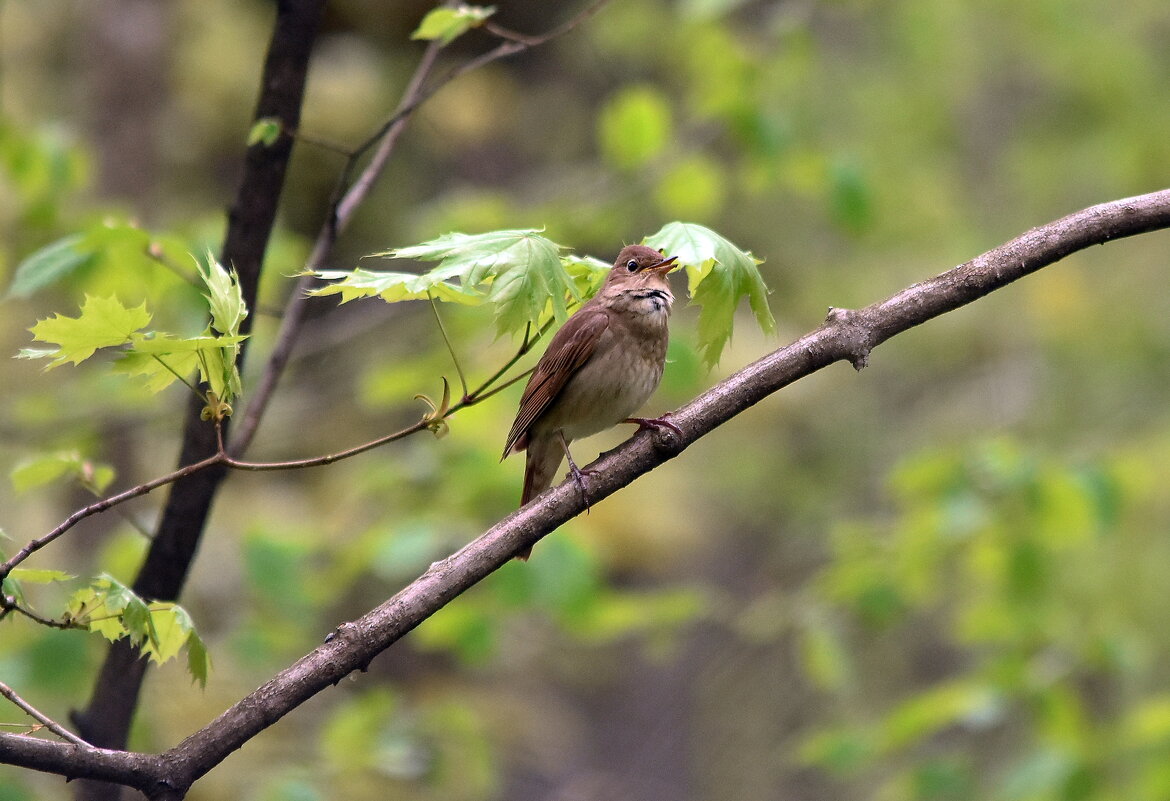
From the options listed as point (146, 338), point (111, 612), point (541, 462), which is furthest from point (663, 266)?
point (111, 612)

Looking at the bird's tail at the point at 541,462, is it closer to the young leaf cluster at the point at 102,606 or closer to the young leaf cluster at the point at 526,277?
the young leaf cluster at the point at 526,277

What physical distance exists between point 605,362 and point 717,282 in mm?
867

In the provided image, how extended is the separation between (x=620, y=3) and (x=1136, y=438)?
165 inches

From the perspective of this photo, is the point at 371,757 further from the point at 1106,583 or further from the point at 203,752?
the point at 1106,583

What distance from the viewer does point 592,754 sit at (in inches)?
334

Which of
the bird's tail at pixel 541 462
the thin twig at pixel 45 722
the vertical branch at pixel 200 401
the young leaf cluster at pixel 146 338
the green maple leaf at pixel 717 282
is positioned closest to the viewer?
the thin twig at pixel 45 722

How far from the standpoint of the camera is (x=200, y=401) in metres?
2.30

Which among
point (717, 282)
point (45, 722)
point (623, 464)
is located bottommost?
point (45, 722)

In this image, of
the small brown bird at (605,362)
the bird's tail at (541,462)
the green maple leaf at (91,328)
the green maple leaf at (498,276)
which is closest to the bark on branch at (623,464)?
the green maple leaf at (498,276)

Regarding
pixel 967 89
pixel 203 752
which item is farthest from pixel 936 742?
pixel 203 752

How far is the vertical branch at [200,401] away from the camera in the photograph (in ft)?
7.54

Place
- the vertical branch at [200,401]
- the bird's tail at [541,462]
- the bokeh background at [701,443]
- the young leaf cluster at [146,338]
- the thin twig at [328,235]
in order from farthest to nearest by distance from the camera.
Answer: the bokeh background at [701,443] → the bird's tail at [541,462] → the thin twig at [328,235] → the vertical branch at [200,401] → the young leaf cluster at [146,338]

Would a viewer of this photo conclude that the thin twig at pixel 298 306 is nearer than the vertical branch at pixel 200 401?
No

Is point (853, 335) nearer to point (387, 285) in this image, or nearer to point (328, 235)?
point (387, 285)
